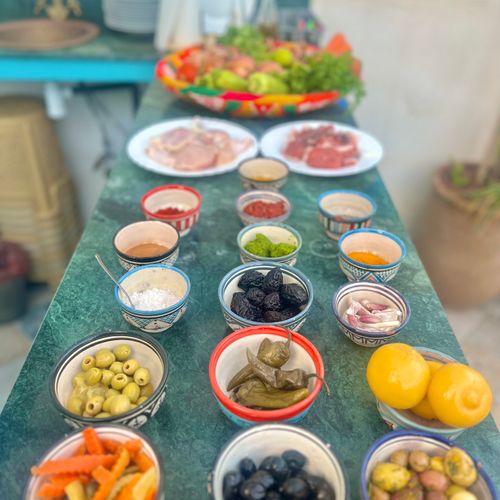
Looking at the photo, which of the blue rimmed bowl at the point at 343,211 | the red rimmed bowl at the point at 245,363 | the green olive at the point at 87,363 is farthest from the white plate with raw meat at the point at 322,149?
the green olive at the point at 87,363

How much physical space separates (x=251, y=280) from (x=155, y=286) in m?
0.35

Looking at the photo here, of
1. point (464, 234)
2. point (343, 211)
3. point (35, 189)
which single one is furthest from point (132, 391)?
point (464, 234)

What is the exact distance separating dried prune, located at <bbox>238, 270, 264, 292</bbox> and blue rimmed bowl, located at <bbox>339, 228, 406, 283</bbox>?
1.15 feet

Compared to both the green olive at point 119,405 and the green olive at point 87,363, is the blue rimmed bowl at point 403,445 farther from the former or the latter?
the green olive at point 87,363

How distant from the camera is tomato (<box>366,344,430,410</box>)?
1.22 metres

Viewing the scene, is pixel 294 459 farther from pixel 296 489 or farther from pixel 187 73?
pixel 187 73

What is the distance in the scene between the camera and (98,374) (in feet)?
4.37

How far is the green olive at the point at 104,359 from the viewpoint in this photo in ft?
4.50

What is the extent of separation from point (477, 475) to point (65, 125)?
13.9 feet

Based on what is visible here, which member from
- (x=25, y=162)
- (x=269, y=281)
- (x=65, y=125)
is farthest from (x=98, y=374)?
(x=65, y=125)

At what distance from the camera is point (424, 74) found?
4070 millimetres

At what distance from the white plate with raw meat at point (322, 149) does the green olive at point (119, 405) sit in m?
1.53

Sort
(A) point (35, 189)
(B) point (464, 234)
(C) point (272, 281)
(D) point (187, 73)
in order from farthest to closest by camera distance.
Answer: (A) point (35, 189) < (B) point (464, 234) < (D) point (187, 73) < (C) point (272, 281)

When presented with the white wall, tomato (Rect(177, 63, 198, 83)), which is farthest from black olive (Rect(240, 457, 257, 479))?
the white wall
